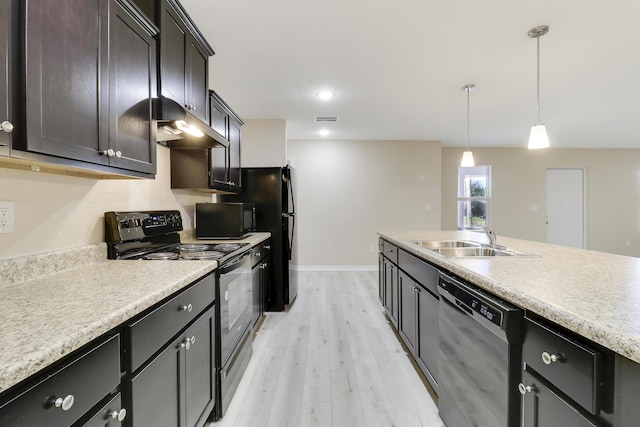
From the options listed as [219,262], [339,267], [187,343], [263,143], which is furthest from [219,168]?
[339,267]

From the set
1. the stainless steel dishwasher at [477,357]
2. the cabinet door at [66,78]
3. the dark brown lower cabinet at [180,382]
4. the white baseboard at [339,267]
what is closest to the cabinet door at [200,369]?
the dark brown lower cabinet at [180,382]

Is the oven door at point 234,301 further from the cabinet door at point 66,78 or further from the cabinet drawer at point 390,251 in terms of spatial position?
the cabinet drawer at point 390,251

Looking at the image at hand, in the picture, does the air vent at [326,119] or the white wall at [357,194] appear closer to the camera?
the air vent at [326,119]

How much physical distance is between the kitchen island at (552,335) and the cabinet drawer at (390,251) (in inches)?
30.8

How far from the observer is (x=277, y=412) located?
1.71 metres

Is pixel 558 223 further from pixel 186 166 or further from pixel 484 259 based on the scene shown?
pixel 186 166

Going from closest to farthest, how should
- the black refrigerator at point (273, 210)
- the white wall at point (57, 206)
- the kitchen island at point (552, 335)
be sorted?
the kitchen island at point (552, 335) < the white wall at point (57, 206) < the black refrigerator at point (273, 210)

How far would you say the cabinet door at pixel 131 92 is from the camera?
1.22 m

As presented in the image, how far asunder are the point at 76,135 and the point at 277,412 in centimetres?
168

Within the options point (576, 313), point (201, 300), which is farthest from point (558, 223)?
point (201, 300)

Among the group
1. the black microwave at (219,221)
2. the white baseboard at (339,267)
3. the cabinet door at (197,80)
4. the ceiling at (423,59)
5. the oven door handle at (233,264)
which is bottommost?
the white baseboard at (339,267)

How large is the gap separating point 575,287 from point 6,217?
6.80 ft

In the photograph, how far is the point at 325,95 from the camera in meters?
3.26

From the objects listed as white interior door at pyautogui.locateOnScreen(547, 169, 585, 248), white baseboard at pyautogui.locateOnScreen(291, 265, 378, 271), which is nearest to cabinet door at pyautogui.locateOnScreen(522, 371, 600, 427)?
white baseboard at pyautogui.locateOnScreen(291, 265, 378, 271)
